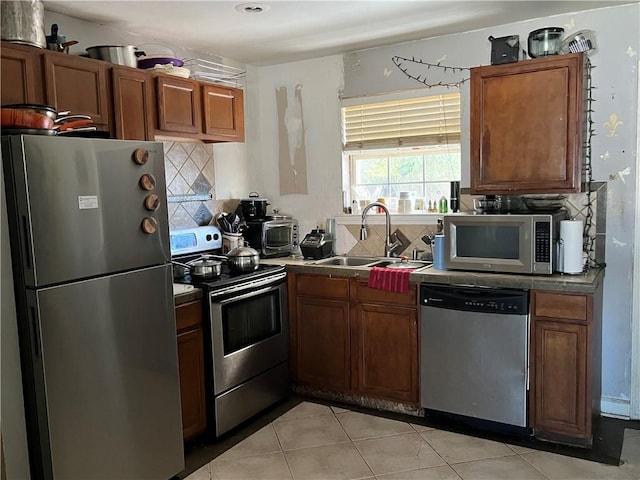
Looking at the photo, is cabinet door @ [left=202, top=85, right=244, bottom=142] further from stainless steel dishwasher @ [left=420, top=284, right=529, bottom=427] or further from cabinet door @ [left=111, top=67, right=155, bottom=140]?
stainless steel dishwasher @ [left=420, top=284, right=529, bottom=427]

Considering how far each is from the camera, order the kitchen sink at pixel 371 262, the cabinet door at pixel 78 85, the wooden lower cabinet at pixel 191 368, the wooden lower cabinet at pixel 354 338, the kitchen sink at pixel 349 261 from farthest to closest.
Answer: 1. the kitchen sink at pixel 349 261
2. the kitchen sink at pixel 371 262
3. the wooden lower cabinet at pixel 354 338
4. the wooden lower cabinet at pixel 191 368
5. the cabinet door at pixel 78 85

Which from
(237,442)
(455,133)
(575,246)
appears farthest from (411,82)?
(237,442)

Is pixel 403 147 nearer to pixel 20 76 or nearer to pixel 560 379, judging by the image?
pixel 560 379

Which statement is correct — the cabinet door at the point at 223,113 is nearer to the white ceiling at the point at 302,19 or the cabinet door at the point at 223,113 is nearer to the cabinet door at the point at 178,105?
the cabinet door at the point at 178,105

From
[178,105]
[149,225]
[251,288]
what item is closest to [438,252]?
[251,288]

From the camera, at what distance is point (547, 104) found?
304cm

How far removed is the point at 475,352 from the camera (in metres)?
3.07

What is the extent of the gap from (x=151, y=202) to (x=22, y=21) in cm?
108

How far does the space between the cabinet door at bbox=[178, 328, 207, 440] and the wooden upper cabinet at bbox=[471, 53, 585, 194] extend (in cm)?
190

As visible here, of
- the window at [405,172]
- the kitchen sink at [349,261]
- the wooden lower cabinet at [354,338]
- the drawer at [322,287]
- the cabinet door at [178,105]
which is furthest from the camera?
the kitchen sink at [349,261]

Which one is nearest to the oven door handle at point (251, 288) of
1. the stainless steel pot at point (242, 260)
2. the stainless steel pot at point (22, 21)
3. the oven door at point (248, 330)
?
the oven door at point (248, 330)

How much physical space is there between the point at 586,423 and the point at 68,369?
2.56m

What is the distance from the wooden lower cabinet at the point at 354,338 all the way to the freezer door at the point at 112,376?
1.20 meters

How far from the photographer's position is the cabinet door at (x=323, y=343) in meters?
3.59
